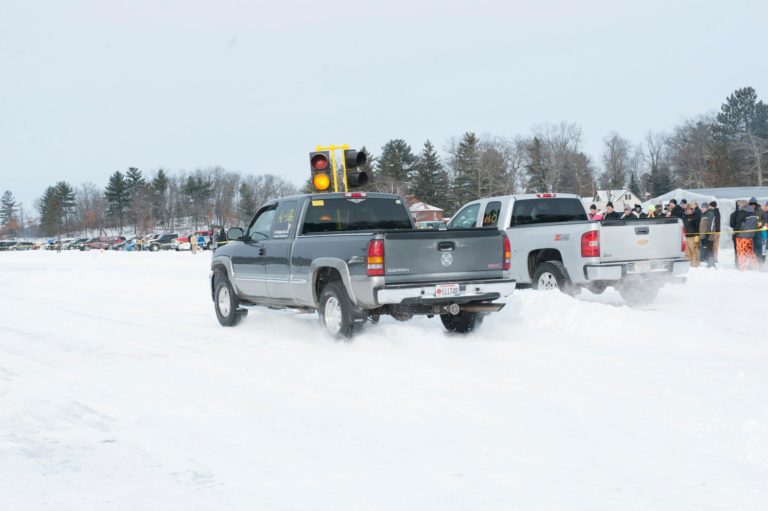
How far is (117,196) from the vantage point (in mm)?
143125

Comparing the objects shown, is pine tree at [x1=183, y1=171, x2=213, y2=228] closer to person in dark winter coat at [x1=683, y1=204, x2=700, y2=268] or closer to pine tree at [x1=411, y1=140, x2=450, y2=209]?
pine tree at [x1=411, y1=140, x2=450, y2=209]

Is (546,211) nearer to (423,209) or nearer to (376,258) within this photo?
(376,258)

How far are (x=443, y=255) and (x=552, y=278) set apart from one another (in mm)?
4375

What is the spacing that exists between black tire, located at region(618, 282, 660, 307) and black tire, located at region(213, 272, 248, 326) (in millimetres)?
6647

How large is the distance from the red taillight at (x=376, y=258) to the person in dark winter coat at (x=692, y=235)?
583 inches

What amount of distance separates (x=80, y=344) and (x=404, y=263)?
449cm

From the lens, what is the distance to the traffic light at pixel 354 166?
14297 mm

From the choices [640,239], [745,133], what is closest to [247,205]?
[745,133]

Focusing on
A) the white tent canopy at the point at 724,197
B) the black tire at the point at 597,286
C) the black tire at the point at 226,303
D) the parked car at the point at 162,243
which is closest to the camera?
the black tire at the point at 226,303

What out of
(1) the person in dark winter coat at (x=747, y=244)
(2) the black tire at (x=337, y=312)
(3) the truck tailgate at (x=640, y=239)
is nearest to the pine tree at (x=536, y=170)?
(1) the person in dark winter coat at (x=747, y=244)

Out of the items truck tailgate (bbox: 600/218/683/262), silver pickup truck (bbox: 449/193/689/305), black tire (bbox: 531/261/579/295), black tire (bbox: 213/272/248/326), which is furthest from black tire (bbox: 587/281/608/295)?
black tire (bbox: 213/272/248/326)

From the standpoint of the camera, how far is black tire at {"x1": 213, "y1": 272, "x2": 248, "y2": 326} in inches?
461

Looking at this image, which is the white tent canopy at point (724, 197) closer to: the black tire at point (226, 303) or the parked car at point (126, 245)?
the black tire at point (226, 303)

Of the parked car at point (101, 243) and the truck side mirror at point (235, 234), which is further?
the parked car at point (101, 243)
